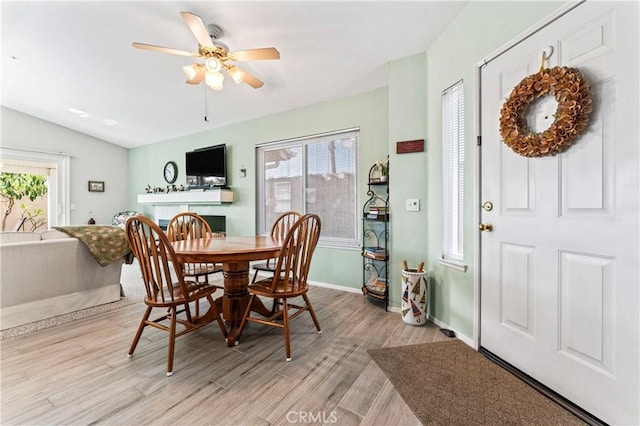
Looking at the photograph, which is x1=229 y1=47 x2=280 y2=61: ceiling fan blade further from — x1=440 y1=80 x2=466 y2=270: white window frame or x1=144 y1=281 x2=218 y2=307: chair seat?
x1=144 y1=281 x2=218 y2=307: chair seat

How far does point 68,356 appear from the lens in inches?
71.3

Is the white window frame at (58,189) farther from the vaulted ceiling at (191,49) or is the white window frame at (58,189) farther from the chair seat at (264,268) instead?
the chair seat at (264,268)

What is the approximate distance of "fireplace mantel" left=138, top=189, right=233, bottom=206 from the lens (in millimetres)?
4452

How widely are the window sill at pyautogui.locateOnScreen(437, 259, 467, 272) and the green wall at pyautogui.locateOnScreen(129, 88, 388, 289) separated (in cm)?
117

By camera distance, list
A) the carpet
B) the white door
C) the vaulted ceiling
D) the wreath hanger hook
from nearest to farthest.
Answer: the white door → the carpet → the wreath hanger hook → the vaulted ceiling

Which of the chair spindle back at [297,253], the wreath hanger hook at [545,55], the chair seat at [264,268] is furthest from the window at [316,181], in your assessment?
the wreath hanger hook at [545,55]

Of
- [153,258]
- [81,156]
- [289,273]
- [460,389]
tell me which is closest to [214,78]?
[153,258]

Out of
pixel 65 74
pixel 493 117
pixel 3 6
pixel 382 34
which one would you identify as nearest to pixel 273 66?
pixel 382 34

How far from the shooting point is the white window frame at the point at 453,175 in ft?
7.16

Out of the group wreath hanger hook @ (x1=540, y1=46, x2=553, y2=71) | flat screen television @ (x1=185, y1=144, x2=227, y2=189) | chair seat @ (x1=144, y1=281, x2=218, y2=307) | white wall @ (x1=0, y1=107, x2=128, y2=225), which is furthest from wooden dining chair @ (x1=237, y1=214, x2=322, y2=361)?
white wall @ (x1=0, y1=107, x2=128, y2=225)

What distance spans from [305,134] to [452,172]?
2.15 metres

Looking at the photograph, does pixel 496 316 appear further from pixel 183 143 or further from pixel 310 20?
pixel 183 143

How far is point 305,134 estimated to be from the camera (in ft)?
12.3

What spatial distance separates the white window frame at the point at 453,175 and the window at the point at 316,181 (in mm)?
1234
